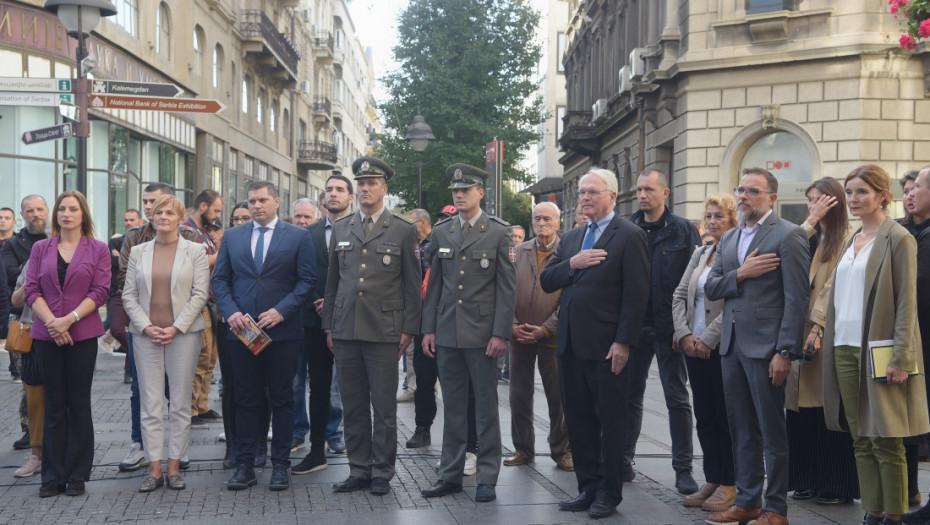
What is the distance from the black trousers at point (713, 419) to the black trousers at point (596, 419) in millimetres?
599

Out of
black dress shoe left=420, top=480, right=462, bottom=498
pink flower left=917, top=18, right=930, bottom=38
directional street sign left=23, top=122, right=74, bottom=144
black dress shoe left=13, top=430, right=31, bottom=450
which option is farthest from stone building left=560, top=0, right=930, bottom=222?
black dress shoe left=13, top=430, right=31, bottom=450

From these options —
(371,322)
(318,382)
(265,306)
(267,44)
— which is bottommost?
(318,382)

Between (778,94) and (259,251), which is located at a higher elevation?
(778,94)

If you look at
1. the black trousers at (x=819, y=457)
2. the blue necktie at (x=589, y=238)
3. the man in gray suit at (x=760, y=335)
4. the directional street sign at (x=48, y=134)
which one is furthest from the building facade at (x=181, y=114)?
the black trousers at (x=819, y=457)

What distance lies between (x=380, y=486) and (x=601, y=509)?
160 centimetres

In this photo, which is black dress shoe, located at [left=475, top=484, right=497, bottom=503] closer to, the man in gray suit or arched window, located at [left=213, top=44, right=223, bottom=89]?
the man in gray suit

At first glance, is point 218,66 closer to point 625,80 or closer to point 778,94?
point 625,80

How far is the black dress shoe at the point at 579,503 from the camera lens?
6.16 meters

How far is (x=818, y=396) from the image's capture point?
6227 mm

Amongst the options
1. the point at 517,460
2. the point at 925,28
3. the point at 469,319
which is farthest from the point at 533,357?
the point at 925,28

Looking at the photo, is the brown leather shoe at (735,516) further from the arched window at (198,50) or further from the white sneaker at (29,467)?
the arched window at (198,50)

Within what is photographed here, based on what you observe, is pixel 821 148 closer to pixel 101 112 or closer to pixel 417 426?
pixel 417 426

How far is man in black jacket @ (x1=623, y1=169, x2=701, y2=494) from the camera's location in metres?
6.83

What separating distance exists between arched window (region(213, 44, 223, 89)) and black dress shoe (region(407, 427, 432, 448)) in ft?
86.1
